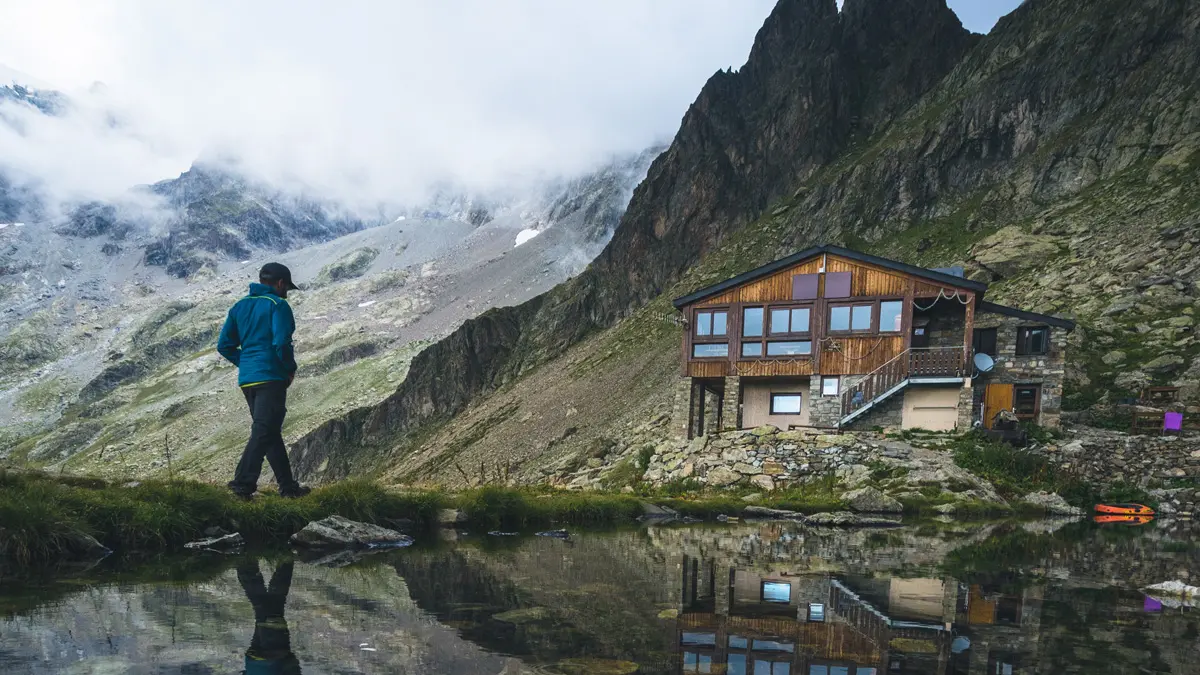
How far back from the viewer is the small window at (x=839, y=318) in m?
36.2

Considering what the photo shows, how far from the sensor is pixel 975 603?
6.97 m

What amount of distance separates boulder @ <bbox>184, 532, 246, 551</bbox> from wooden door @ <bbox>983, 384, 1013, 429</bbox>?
3118cm

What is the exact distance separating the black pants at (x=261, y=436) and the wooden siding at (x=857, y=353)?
2861 cm

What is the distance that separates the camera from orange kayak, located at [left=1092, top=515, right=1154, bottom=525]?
20.6m

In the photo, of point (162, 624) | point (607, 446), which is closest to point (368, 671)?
point (162, 624)

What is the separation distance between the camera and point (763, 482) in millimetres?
25016

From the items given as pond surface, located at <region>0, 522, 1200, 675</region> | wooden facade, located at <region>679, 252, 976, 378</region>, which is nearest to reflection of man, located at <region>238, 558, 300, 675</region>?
pond surface, located at <region>0, 522, 1200, 675</region>

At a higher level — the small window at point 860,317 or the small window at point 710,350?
the small window at point 860,317

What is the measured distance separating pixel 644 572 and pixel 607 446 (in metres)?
38.6

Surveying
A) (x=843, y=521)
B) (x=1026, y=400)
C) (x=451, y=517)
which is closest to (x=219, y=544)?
(x=451, y=517)

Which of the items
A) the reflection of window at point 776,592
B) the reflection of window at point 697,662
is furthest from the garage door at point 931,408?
the reflection of window at point 697,662

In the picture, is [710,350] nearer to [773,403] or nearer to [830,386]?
[773,403]

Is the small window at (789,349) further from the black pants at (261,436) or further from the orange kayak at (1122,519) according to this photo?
the black pants at (261,436)

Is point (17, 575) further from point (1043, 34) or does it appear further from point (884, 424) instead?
point (1043, 34)
